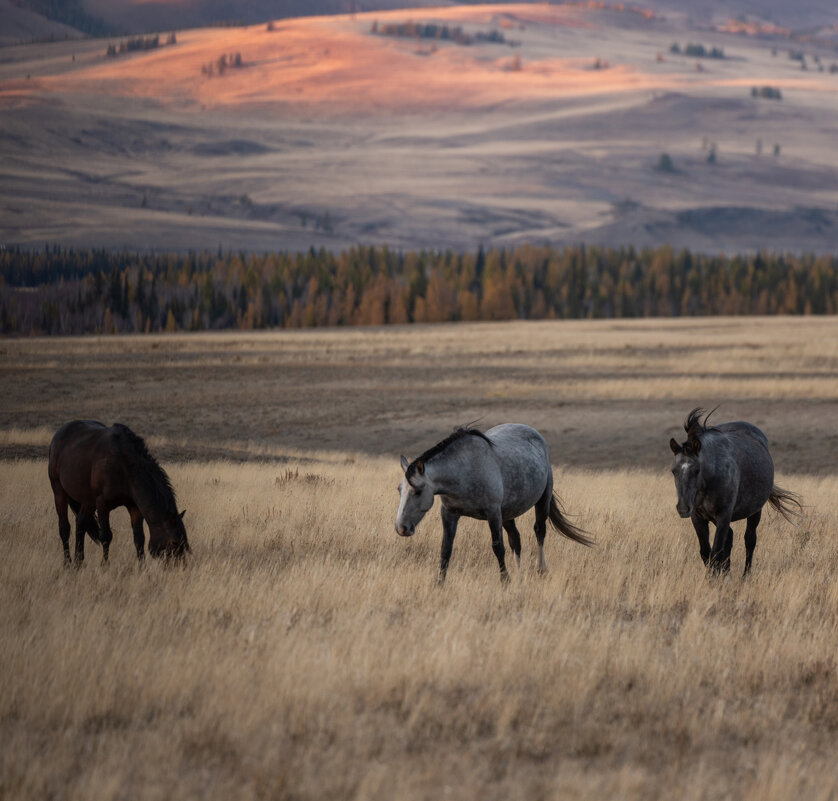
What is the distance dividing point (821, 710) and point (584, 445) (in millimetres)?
19719

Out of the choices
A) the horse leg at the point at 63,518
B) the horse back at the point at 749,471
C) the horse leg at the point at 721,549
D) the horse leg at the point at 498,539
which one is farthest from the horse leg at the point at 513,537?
the horse leg at the point at 63,518

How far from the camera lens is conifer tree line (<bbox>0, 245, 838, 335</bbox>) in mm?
83375

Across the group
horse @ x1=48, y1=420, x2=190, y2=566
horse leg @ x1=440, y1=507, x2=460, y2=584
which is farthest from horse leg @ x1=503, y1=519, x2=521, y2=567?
horse @ x1=48, y1=420, x2=190, y2=566

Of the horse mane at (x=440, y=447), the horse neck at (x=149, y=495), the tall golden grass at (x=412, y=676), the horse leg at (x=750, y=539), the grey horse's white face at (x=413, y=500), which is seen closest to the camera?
the tall golden grass at (x=412, y=676)

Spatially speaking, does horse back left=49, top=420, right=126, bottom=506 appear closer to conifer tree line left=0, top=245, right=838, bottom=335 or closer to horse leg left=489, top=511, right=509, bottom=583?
horse leg left=489, top=511, right=509, bottom=583

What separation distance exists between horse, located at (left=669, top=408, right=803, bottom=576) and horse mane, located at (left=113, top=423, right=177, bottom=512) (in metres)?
4.84

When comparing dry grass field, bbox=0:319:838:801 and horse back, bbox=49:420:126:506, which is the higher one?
horse back, bbox=49:420:126:506

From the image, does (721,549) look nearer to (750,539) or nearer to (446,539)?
(750,539)

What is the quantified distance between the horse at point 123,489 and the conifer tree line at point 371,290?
2622 inches

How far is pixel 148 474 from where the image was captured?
9992 millimetres

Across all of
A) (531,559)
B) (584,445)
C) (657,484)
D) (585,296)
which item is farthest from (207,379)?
(585,296)

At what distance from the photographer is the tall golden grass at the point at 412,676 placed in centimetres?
557

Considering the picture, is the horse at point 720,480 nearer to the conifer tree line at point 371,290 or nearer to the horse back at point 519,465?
the horse back at point 519,465

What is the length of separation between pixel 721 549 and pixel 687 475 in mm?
1120
